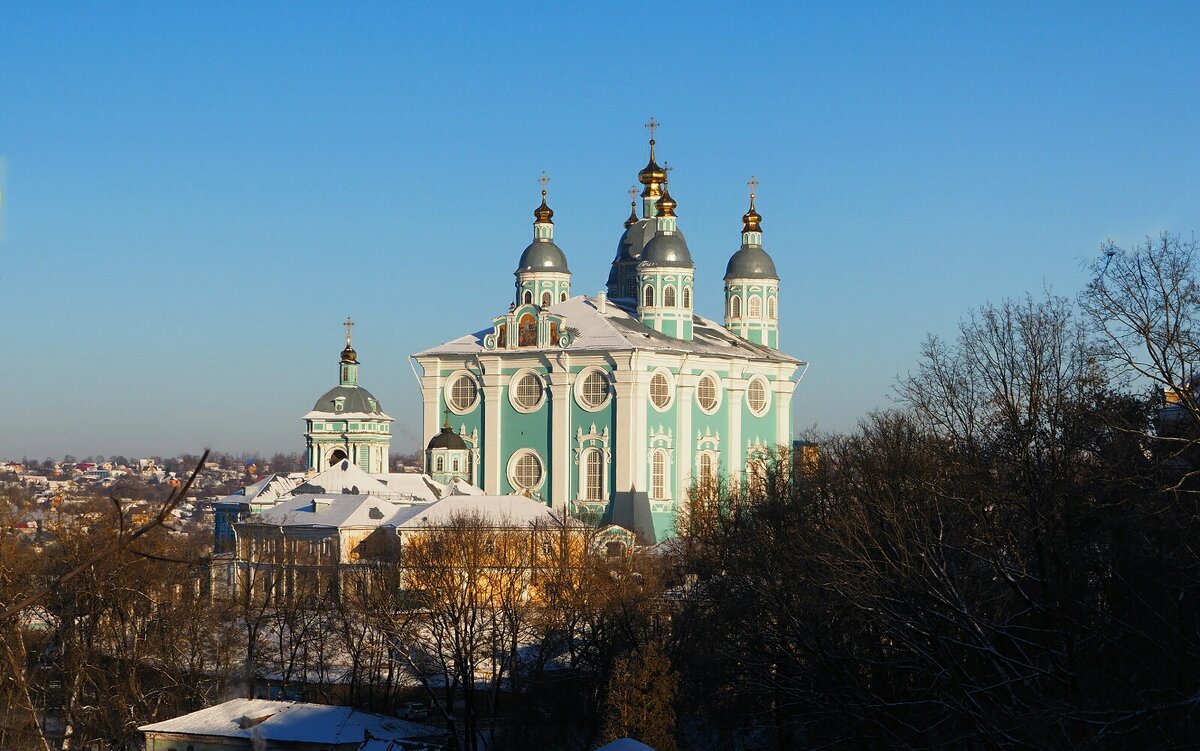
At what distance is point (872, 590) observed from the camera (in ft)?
62.1

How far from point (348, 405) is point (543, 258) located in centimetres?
939

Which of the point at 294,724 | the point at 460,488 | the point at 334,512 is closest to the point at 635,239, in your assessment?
the point at 460,488

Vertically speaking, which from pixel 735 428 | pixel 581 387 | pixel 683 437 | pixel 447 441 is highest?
pixel 581 387

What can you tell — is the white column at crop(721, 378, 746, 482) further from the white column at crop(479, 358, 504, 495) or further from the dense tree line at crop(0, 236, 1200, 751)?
the dense tree line at crop(0, 236, 1200, 751)

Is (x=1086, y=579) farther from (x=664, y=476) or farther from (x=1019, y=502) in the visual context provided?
(x=664, y=476)

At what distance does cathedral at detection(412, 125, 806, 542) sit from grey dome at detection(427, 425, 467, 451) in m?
0.05

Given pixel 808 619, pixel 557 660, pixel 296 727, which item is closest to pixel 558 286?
pixel 557 660

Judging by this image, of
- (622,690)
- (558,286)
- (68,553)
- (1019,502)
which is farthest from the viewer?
(558,286)

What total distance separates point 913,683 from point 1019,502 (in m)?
2.87

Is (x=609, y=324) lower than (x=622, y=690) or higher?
higher

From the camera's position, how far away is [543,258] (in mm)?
61000

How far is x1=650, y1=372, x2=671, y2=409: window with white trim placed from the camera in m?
55.4

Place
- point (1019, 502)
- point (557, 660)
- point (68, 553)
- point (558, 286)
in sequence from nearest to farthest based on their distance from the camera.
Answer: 1. point (1019, 502)
2. point (68, 553)
3. point (557, 660)
4. point (558, 286)

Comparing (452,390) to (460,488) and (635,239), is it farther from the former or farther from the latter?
(635,239)
